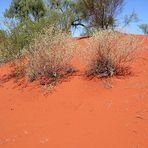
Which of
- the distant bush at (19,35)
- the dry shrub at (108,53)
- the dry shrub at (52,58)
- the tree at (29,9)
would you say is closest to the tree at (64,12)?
the tree at (29,9)

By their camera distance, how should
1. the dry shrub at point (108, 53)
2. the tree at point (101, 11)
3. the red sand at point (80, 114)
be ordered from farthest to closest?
the tree at point (101, 11) < the dry shrub at point (108, 53) < the red sand at point (80, 114)

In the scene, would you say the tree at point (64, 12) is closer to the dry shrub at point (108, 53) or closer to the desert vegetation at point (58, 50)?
the desert vegetation at point (58, 50)

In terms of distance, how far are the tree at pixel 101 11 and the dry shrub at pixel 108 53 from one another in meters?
7.48

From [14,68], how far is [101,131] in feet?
20.5

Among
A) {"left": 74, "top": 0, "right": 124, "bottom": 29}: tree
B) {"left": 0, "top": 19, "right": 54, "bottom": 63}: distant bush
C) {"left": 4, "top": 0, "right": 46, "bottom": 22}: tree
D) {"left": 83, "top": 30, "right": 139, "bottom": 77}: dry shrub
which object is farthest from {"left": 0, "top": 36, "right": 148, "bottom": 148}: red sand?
{"left": 4, "top": 0, "right": 46, "bottom": 22}: tree

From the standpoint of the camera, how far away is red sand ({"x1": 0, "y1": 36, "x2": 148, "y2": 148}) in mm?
6332

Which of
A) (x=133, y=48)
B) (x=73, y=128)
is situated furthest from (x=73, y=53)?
(x=73, y=128)

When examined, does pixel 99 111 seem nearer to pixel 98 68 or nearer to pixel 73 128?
pixel 73 128

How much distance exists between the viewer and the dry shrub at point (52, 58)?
9.79 meters

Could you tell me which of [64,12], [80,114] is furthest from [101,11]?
[80,114]

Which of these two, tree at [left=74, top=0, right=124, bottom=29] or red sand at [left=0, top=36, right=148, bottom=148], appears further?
tree at [left=74, top=0, right=124, bottom=29]

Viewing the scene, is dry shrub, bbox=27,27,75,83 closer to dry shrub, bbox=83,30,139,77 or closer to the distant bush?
dry shrub, bbox=83,30,139,77

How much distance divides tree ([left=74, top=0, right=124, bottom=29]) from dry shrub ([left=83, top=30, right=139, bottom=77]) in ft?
24.6

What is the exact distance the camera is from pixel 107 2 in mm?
16641
